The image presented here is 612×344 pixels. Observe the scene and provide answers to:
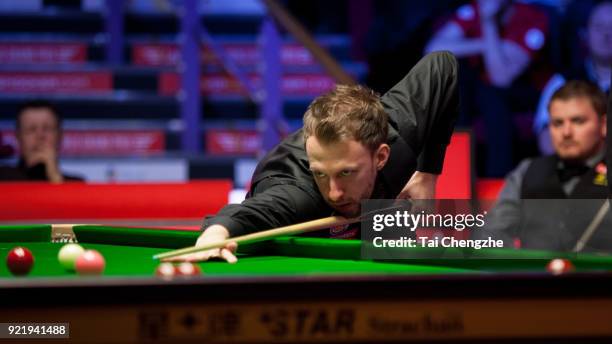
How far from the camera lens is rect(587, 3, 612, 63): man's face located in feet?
23.9

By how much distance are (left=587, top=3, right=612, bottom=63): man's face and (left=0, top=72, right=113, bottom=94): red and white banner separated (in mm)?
3802

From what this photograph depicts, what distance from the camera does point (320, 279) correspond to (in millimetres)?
1662

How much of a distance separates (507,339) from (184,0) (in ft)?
17.5

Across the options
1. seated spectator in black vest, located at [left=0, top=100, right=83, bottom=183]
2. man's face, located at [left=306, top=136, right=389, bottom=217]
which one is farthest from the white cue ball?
seated spectator in black vest, located at [left=0, top=100, right=83, bottom=183]

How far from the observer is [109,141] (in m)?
6.93

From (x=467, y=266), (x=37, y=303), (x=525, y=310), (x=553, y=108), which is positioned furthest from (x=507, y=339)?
(x=553, y=108)

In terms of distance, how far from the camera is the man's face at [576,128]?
4316 mm

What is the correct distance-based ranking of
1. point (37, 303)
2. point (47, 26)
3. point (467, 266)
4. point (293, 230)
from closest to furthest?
point (37, 303) < point (467, 266) < point (293, 230) < point (47, 26)

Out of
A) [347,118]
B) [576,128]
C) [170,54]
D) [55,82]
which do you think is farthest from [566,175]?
[55,82]

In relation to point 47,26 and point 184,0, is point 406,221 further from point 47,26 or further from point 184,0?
point 47,26

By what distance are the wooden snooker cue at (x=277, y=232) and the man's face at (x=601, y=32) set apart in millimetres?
5206

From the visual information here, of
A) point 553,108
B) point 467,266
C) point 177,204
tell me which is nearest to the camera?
point 467,266

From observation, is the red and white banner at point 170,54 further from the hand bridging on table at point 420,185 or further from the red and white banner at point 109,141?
the hand bridging on table at point 420,185

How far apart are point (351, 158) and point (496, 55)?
4.93 meters
